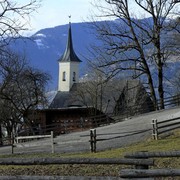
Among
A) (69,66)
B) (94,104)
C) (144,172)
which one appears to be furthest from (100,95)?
(144,172)

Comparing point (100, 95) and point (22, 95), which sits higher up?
point (100, 95)

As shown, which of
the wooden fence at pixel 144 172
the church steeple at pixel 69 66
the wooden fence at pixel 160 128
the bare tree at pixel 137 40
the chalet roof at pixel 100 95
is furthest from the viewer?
the church steeple at pixel 69 66

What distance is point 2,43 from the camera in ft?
94.2

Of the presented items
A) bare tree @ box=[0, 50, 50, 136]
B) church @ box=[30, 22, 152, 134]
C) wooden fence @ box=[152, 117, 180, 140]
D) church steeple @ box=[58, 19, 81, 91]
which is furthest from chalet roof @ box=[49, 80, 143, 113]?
wooden fence @ box=[152, 117, 180, 140]

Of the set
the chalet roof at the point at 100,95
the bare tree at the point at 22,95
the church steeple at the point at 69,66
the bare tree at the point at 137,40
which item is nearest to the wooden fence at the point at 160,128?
the bare tree at the point at 137,40

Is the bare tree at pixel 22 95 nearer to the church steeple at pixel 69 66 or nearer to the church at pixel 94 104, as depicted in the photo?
the church at pixel 94 104

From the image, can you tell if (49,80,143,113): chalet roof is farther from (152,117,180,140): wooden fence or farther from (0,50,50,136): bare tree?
(152,117,180,140): wooden fence

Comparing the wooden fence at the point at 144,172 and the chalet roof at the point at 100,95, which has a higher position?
the chalet roof at the point at 100,95

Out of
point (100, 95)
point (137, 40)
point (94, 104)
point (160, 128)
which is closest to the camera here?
point (160, 128)

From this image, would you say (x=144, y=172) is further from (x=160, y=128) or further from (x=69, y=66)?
(x=69, y=66)

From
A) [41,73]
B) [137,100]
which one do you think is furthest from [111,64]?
[41,73]

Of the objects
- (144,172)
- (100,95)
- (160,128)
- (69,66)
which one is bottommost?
(144,172)

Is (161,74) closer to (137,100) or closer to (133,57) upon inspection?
(133,57)

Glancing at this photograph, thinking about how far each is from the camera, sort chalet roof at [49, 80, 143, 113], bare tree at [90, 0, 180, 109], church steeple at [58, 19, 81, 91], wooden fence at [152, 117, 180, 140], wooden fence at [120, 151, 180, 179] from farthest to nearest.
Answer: church steeple at [58, 19, 81, 91]
chalet roof at [49, 80, 143, 113]
bare tree at [90, 0, 180, 109]
wooden fence at [152, 117, 180, 140]
wooden fence at [120, 151, 180, 179]
